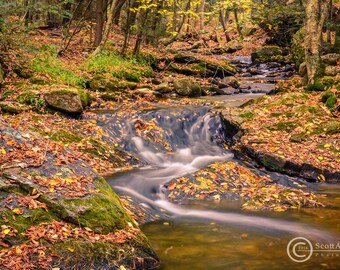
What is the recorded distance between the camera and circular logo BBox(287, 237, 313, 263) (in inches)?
186

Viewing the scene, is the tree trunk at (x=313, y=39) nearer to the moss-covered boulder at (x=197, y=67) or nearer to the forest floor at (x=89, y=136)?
the forest floor at (x=89, y=136)

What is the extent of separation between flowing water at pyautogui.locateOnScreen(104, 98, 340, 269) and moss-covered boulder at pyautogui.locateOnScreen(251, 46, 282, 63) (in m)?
15.5

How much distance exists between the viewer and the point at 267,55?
81.0 feet

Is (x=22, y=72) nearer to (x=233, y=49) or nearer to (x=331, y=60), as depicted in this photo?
(x=331, y=60)

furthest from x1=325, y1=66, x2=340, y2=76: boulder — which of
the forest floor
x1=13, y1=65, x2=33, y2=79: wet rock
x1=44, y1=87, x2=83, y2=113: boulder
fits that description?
x1=13, y1=65, x2=33, y2=79: wet rock

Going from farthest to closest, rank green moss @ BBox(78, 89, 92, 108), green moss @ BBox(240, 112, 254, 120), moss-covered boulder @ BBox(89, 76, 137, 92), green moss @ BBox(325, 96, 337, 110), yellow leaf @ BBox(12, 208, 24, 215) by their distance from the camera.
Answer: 1. moss-covered boulder @ BBox(89, 76, 137, 92)
2. green moss @ BBox(78, 89, 92, 108)
3. green moss @ BBox(240, 112, 254, 120)
4. green moss @ BBox(325, 96, 337, 110)
5. yellow leaf @ BBox(12, 208, 24, 215)

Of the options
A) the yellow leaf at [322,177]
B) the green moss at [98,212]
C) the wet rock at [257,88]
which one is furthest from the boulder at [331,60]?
the green moss at [98,212]

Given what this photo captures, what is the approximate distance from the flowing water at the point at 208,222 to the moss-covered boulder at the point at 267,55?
50.9 feet

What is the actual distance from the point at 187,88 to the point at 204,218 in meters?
9.41

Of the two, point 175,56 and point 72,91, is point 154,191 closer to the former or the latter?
point 72,91

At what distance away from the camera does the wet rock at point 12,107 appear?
9515 millimetres

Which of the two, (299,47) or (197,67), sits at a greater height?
(299,47)

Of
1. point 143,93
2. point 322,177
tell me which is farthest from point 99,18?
point 322,177

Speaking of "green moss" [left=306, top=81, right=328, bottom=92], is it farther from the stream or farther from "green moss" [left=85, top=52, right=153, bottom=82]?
"green moss" [left=85, top=52, right=153, bottom=82]
